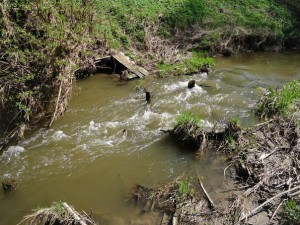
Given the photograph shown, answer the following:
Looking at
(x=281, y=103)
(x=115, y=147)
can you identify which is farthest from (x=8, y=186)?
(x=281, y=103)

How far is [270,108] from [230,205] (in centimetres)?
318

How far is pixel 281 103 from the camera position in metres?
7.28

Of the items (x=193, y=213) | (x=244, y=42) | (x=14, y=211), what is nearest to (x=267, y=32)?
(x=244, y=42)

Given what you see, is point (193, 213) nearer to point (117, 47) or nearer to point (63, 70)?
point (63, 70)

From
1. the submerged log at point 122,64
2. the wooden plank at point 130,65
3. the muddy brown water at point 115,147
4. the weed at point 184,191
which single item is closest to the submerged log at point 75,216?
the muddy brown water at point 115,147

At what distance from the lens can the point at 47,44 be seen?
7246 mm

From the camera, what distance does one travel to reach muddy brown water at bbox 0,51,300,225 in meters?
5.57

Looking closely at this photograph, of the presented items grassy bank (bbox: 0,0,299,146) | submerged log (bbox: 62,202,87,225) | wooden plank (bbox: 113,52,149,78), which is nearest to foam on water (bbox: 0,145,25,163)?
grassy bank (bbox: 0,0,299,146)

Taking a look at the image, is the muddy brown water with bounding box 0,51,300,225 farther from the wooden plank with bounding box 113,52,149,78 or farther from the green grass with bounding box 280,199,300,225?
the green grass with bounding box 280,199,300,225

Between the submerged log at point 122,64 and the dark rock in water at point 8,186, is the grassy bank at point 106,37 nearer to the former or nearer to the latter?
the submerged log at point 122,64

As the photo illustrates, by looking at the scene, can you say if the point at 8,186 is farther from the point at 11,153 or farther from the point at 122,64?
the point at 122,64

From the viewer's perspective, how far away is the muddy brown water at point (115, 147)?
5.57 metres

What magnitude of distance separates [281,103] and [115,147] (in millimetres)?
3666

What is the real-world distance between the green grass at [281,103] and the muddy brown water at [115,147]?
1.22 feet
